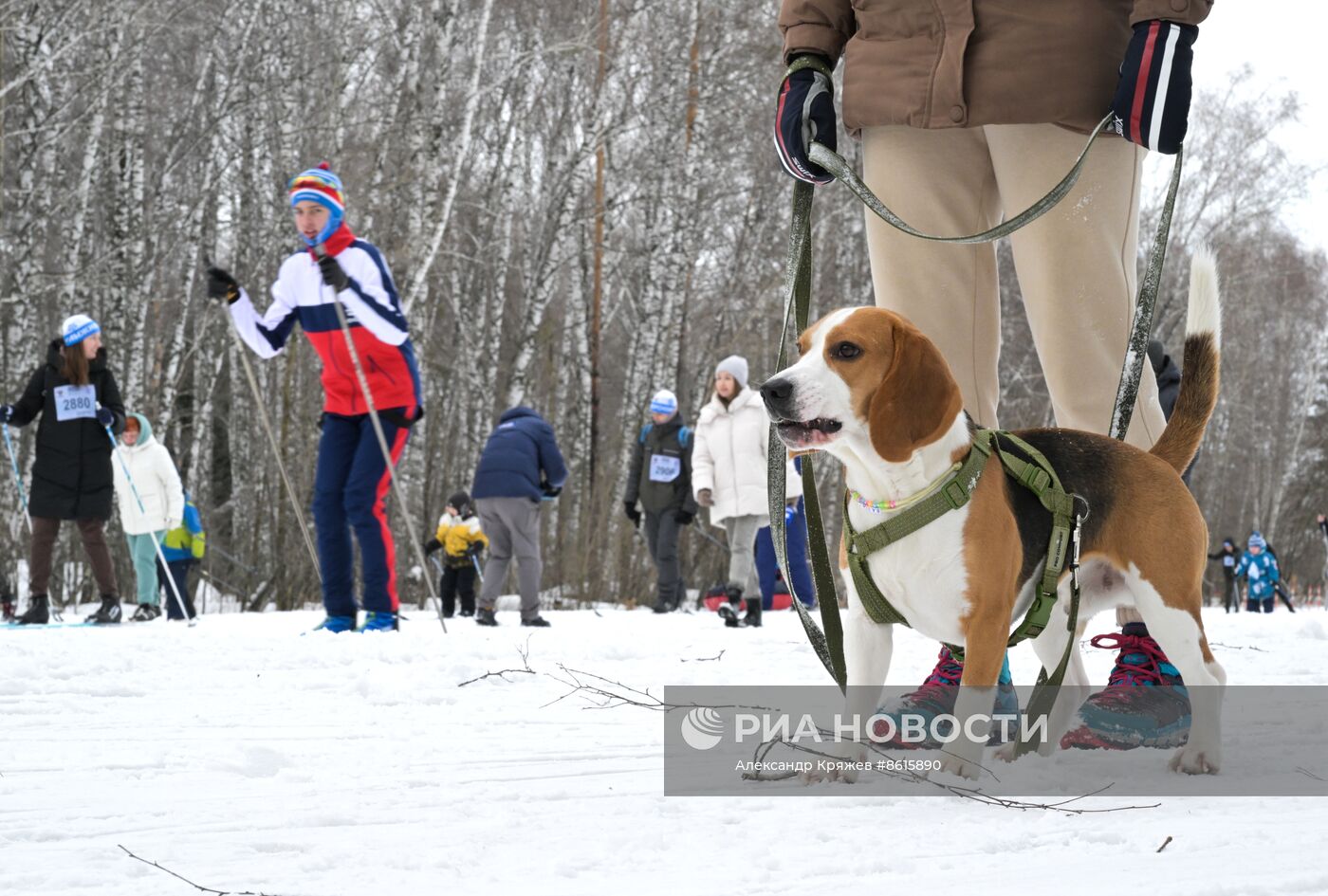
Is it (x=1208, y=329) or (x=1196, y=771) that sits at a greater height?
(x=1208, y=329)

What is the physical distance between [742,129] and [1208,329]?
1554cm

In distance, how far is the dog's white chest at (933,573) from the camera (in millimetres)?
2191

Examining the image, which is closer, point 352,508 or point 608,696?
point 608,696

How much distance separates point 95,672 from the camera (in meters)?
4.07

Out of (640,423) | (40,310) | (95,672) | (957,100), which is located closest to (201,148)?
(40,310)

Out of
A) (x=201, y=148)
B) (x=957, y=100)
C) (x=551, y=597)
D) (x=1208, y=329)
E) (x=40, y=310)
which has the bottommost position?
(x=551, y=597)

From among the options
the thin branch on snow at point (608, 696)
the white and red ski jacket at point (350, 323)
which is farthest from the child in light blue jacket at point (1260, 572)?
the thin branch on snow at point (608, 696)

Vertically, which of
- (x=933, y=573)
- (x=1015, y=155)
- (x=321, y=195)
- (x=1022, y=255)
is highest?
(x=321, y=195)

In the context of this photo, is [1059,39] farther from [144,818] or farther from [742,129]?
[742,129]

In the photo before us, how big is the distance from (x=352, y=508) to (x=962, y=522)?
14.4 feet

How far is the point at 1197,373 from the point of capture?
2711mm

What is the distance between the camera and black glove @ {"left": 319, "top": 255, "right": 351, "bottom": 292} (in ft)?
20.0

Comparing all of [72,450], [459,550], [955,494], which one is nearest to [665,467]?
[459,550]

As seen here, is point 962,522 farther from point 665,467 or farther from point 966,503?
point 665,467
